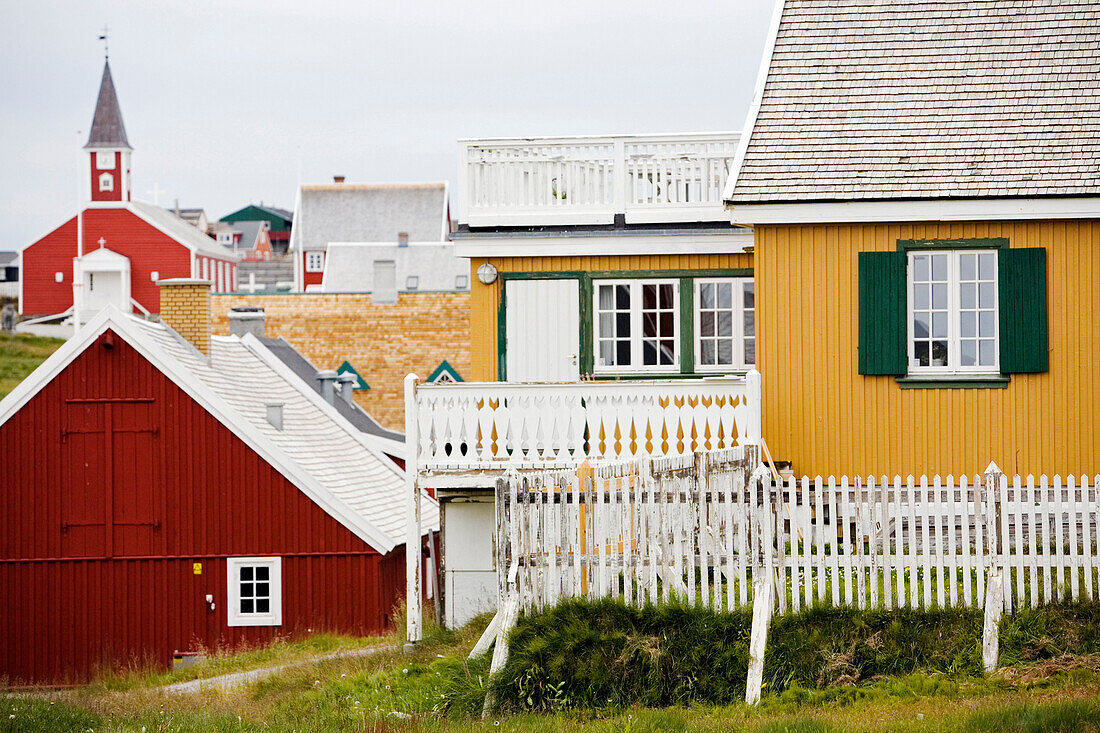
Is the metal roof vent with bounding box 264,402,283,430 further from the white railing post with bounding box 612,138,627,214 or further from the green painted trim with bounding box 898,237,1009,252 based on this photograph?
the green painted trim with bounding box 898,237,1009,252

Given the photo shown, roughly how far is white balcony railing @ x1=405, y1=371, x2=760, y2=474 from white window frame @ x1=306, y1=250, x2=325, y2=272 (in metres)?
68.6

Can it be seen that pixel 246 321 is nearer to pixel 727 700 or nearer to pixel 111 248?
pixel 727 700

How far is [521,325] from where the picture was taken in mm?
18266

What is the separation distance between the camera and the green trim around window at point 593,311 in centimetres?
1816

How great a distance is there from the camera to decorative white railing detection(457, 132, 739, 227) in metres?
A: 18.2

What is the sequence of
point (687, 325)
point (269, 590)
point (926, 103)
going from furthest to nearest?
1. point (269, 590)
2. point (687, 325)
3. point (926, 103)

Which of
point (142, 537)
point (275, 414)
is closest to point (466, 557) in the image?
point (142, 537)

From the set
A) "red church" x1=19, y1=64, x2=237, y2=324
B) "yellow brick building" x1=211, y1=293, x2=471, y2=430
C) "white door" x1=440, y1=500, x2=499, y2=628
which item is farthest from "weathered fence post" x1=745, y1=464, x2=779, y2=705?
"red church" x1=19, y1=64, x2=237, y2=324

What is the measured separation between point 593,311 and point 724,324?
1.78 metres

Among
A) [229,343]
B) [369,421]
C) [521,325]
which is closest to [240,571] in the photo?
[229,343]

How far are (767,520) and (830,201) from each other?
575cm

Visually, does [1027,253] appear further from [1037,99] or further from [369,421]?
[369,421]

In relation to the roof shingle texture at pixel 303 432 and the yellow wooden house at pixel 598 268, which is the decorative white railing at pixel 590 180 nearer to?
the yellow wooden house at pixel 598 268

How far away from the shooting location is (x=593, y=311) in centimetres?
1825
